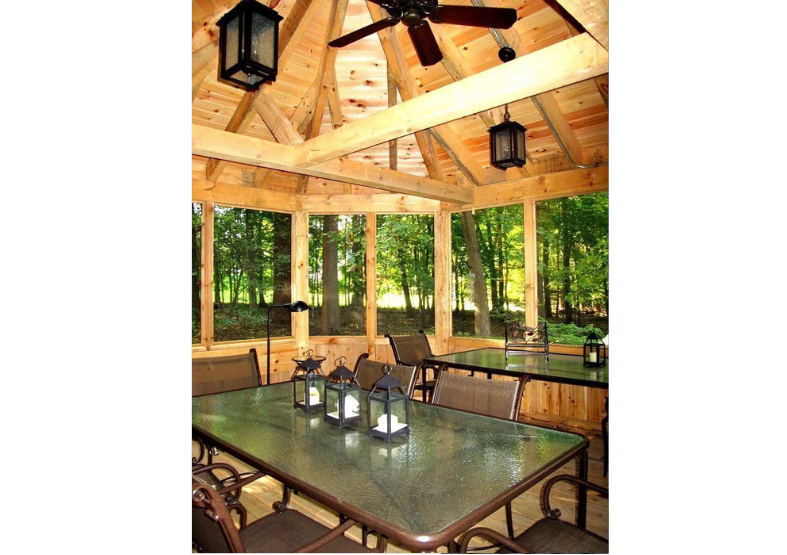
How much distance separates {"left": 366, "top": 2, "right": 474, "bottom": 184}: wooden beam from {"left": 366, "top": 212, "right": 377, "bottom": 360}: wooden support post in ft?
3.34

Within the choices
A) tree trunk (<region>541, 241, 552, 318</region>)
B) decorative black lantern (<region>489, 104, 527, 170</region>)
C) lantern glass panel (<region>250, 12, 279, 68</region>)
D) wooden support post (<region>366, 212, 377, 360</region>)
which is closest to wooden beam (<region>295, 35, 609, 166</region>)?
decorative black lantern (<region>489, 104, 527, 170</region>)

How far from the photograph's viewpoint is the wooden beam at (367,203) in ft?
18.9

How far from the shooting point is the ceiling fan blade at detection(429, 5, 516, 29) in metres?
2.47

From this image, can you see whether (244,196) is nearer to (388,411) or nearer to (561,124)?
(561,124)

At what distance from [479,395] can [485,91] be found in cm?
172

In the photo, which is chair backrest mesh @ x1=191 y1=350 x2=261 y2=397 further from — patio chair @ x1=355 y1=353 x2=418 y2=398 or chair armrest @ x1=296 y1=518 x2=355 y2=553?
chair armrest @ x1=296 y1=518 x2=355 y2=553

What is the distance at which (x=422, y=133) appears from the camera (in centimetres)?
511

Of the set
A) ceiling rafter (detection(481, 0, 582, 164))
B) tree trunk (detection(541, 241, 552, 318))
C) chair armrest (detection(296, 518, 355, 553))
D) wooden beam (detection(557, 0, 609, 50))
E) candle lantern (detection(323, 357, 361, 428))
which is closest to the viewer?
chair armrest (detection(296, 518, 355, 553))

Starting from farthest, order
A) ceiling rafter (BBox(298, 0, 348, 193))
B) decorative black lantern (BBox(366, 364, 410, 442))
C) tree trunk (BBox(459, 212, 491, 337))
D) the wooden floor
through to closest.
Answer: tree trunk (BBox(459, 212, 491, 337))
ceiling rafter (BBox(298, 0, 348, 193))
the wooden floor
decorative black lantern (BBox(366, 364, 410, 442))

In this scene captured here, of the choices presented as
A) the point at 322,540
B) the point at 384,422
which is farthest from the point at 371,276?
the point at 322,540

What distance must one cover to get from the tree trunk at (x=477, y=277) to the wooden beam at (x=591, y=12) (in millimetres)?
3641
